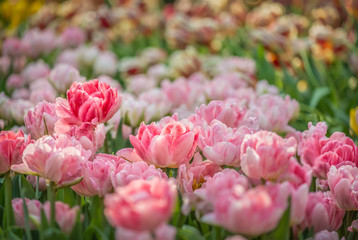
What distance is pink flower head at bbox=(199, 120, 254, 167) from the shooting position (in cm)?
89

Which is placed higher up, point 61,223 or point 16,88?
point 61,223

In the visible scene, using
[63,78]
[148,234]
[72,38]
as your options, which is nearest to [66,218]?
[148,234]

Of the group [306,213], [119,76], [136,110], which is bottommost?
[119,76]

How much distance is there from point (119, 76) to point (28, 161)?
196 centimetres

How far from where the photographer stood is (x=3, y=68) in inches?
93.6

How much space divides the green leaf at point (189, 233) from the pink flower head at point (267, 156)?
12cm

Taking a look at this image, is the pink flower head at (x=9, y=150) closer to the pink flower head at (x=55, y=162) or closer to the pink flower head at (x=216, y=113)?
the pink flower head at (x=55, y=162)

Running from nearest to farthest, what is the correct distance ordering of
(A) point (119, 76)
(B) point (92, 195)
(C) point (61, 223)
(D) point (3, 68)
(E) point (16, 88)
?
(C) point (61, 223) → (B) point (92, 195) → (E) point (16, 88) → (D) point (3, 68) → (A) point (119, 76)

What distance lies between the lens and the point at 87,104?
0.94m

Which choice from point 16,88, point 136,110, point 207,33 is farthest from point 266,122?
point 207,33

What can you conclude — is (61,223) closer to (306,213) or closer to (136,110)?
(306,213)

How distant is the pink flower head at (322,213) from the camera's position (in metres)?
0.77

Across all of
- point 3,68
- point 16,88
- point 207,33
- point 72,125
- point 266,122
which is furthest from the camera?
point 207,33

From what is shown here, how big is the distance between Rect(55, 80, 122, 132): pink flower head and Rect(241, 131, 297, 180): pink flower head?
309 millimetres
